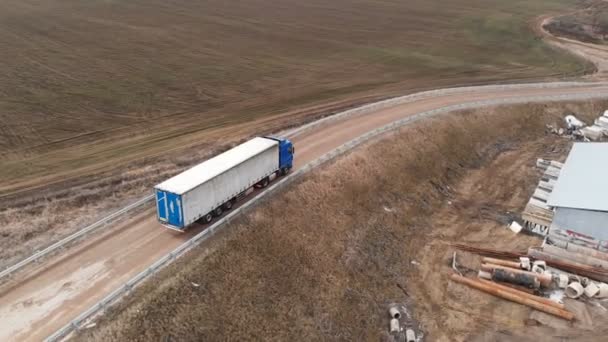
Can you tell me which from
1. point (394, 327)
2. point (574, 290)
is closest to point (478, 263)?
point (574, 290)

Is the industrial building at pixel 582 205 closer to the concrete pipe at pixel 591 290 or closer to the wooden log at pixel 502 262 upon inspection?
the concrete pipe at pixel 591 290

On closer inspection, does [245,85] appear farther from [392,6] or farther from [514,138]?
[392,6]

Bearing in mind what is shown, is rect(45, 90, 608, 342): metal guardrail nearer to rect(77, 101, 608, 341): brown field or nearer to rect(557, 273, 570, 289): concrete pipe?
rect(77, 101, 608, 341): brown field

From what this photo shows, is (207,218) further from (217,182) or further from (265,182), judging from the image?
(265,182)

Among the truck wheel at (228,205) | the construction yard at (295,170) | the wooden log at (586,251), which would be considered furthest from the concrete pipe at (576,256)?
the truck wheel at (228,205)

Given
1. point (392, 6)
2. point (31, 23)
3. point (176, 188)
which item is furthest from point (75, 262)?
point (392, 6)
